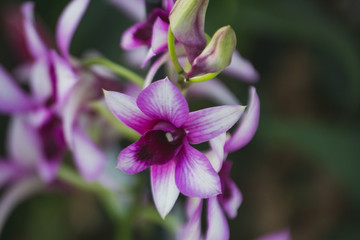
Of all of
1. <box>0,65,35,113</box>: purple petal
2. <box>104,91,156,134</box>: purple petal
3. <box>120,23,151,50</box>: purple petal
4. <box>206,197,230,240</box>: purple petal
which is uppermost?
<box>120,23,151,50</box>: purple petal

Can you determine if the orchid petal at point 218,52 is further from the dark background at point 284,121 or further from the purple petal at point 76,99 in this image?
the dark background at point 284,121

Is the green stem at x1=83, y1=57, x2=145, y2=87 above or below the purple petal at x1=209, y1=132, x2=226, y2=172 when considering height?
below

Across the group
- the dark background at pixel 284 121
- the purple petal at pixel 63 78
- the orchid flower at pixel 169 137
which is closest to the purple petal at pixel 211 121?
the orchid flower at pixel 169 137

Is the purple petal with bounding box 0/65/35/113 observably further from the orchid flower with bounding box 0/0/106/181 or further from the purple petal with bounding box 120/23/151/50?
the purple petal with bounding box 120/23/151/50

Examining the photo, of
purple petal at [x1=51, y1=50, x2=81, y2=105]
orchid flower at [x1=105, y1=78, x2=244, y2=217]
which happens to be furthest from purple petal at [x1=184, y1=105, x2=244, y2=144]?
purple petal at [x1=51, y1=50, x2=81, y2=105]

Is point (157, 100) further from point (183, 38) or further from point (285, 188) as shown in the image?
point (285, 188)

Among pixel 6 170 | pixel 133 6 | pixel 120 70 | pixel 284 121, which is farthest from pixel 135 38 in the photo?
pixel 284 121

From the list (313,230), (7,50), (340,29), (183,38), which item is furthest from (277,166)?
(183,38)

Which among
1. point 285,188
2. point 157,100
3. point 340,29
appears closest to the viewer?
point 157,100
